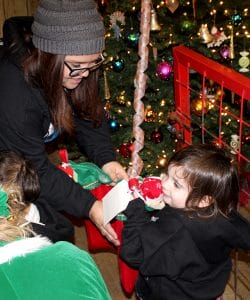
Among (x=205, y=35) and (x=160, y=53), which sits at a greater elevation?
(x=205, y=35)

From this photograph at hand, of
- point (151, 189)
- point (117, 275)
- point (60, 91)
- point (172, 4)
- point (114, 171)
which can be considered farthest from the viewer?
point (172, 4)

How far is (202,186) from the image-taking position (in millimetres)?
1337

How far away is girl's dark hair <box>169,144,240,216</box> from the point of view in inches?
52.7

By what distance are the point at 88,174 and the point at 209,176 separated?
68 centimetres

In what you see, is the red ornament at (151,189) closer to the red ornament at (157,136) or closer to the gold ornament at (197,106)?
the gold ornament at (197,106)

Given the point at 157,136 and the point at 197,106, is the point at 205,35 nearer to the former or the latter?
the point at 197,106

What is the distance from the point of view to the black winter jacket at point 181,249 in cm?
133

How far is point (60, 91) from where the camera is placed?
62.4 inches

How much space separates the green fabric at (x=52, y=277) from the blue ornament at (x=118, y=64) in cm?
177

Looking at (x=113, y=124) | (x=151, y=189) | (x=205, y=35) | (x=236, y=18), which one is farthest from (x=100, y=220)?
(x=236, y=18)

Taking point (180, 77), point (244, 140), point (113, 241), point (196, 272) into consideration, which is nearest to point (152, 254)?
point (196, 272)

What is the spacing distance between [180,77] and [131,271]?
1.02m

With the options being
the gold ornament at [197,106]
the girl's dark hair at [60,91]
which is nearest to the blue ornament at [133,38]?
the gold ornament at [197,106]

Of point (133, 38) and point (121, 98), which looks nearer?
point (133, 38)
